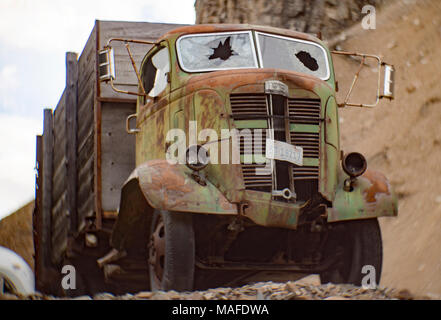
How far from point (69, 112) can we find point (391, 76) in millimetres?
3728

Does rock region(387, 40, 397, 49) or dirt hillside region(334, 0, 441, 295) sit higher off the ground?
rock region(387, 40, 397, 49)

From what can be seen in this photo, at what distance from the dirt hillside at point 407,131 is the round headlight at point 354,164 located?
2.27 metres

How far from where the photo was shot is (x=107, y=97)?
840 cm

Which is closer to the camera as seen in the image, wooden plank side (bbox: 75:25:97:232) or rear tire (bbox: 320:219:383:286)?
rear tire (bbox: 320:219:383:286)

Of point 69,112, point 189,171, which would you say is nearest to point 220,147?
point 189,171

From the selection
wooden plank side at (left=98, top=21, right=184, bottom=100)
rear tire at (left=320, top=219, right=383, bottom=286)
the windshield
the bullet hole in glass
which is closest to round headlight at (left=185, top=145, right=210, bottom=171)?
the windshield

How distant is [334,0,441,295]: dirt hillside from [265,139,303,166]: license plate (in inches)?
106

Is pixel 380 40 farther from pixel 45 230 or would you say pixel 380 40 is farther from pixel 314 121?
pixel 314 121

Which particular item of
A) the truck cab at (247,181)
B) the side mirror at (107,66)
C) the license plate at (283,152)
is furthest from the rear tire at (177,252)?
the side mirror at (107,66)

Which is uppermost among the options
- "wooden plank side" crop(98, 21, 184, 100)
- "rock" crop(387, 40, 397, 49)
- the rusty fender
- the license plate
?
"rock" crop(387, 40, 397, 49)

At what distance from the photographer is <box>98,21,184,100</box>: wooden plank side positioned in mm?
8555

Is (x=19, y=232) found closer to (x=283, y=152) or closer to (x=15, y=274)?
(x=283, y=152)

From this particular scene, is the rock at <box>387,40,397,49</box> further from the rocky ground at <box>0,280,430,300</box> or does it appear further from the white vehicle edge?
the white vehicle edge

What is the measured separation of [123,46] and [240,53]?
71.2 inches
